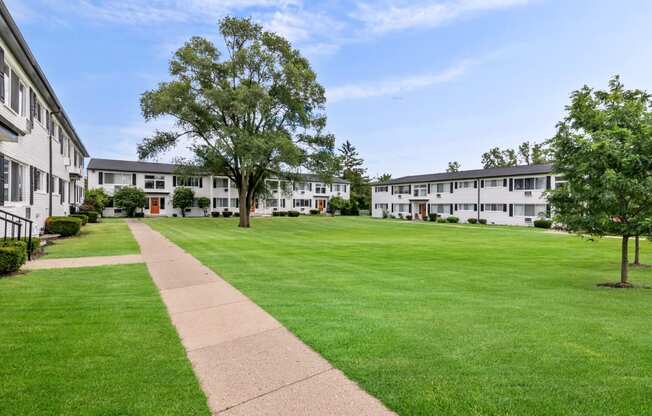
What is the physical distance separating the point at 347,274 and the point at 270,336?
17.5 feet

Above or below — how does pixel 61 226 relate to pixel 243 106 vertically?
below

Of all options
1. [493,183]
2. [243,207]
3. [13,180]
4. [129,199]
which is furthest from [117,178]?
[493,183]

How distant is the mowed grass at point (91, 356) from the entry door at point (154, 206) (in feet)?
148

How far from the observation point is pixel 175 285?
856cm

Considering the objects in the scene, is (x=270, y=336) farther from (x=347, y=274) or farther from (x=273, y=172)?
(x=273, y=172)

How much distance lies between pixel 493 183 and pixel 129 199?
4106 cm

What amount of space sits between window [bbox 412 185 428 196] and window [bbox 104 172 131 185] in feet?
122

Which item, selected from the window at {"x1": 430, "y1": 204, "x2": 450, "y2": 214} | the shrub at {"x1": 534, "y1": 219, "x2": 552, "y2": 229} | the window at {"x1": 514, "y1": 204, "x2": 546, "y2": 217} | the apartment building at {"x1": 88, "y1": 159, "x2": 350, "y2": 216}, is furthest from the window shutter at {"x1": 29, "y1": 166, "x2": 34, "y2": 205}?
the window at {"x1": 430, "y1": 204, "x2": 450, "y2": 214}

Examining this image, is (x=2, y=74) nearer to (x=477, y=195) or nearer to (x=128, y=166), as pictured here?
(x=128, y=166)

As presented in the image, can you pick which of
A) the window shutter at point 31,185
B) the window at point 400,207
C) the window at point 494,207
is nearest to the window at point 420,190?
the window at point 400,207

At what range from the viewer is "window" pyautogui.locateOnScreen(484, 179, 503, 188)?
148ft

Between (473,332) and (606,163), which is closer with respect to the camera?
(473,332)

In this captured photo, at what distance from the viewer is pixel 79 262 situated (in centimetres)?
1144

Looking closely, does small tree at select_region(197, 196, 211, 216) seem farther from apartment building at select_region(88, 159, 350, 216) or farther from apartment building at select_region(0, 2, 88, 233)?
apartment building at select_region(0, 2, 88, 233)
